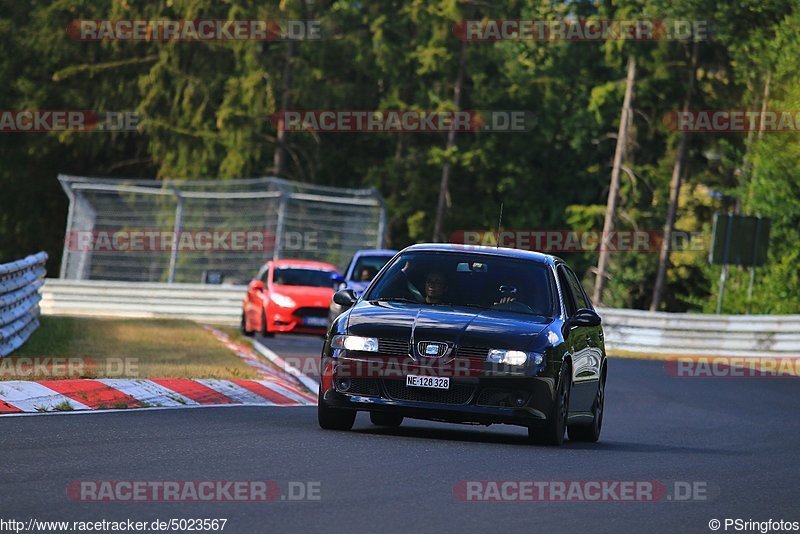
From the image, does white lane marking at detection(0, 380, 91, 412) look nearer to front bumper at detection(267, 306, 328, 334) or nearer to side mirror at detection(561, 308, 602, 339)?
side mirror at detection(561, 308, 602, 339)

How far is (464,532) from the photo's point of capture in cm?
859

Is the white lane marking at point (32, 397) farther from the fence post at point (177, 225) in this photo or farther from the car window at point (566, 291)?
the fence post at point (177, 225)

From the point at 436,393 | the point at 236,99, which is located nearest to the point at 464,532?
the point at 436,393

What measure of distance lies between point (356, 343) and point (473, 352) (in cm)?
88

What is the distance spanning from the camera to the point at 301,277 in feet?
110

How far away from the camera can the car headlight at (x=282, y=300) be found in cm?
3192

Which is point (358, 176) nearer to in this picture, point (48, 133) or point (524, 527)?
point (48, 133)

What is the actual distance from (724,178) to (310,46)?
15.6m
